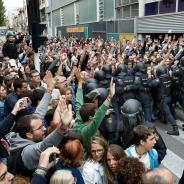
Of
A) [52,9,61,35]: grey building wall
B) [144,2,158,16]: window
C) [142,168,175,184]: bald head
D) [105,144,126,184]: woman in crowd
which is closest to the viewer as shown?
[142,168,175,184]: bald head

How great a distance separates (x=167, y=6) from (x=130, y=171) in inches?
764

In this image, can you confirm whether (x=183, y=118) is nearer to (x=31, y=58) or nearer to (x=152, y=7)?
(x=31, y=58)

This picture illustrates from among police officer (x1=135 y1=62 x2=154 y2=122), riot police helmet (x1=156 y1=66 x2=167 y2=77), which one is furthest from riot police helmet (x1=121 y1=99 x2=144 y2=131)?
riot police helmet (x1=156 y1=66 x2=167 y2=77)

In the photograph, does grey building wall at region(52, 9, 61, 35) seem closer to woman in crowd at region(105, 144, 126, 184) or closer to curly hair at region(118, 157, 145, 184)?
woman in crowd at region(105, 144, 126, 184)

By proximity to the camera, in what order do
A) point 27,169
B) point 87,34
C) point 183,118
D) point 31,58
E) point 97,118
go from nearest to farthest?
point 27,169, point 97,118, point 183,118, point 31,58, point 87,34

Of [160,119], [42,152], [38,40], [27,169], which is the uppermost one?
[38,40]

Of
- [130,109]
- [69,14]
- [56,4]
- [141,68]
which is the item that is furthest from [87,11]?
[130,109]

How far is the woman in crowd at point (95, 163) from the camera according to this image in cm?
344

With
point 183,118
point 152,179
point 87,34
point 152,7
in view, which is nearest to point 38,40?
point 183,118

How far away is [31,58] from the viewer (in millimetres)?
11242

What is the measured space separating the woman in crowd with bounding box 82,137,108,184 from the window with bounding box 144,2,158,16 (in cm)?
2017

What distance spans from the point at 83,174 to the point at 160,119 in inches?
243

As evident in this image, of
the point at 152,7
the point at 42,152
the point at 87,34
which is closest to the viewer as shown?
the point at 42,152

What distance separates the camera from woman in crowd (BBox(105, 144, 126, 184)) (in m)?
3.42
